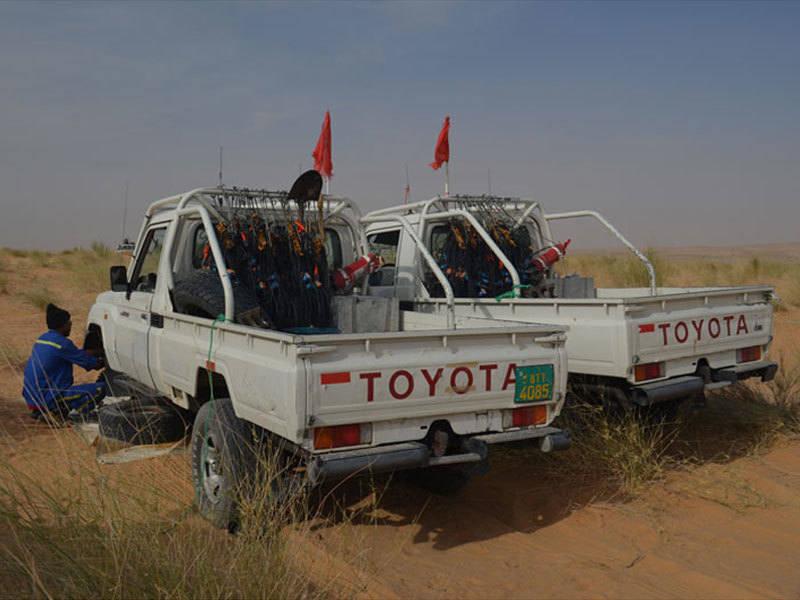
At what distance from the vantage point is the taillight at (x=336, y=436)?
3.50m

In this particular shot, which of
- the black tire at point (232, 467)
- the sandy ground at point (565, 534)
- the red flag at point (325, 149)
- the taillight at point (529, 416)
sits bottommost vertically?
the sandy ground at point (565, 534)

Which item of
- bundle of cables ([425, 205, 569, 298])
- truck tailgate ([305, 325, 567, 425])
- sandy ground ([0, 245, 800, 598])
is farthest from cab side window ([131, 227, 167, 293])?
truck tailgate ([305, 325, 567, 425])

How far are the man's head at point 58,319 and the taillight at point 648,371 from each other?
Result: 4948mm

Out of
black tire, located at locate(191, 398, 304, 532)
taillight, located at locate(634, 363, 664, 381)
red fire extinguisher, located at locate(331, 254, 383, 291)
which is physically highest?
red fire extinguisher, located at locate(331, 254, 383, 291)

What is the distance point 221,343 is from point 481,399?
1523mm

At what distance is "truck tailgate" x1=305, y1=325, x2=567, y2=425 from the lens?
11.4 feet

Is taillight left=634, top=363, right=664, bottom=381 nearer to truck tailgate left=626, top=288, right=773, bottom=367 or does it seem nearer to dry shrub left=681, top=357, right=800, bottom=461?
truck tailgate left=626, top=288, right=773, bottom=367

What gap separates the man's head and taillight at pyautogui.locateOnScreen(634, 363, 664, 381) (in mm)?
4948

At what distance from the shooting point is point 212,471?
13.7 ft

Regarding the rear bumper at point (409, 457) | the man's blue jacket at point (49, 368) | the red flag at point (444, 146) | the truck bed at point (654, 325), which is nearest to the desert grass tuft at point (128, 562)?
the rear bumper at point (409, 457)

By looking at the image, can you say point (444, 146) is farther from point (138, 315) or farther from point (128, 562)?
point (128, 562)

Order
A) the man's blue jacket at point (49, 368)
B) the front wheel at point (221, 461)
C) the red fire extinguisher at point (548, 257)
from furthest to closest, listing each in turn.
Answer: the red fire extinguisher at point (548, 257) < the man's blue jacket at point (49, 368) < the front wheel at point (221, 461)

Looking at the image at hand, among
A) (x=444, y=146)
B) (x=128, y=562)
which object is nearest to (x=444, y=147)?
(x=444, y=146)

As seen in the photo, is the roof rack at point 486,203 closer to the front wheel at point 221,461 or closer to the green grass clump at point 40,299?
the front wheel at point 221,461
